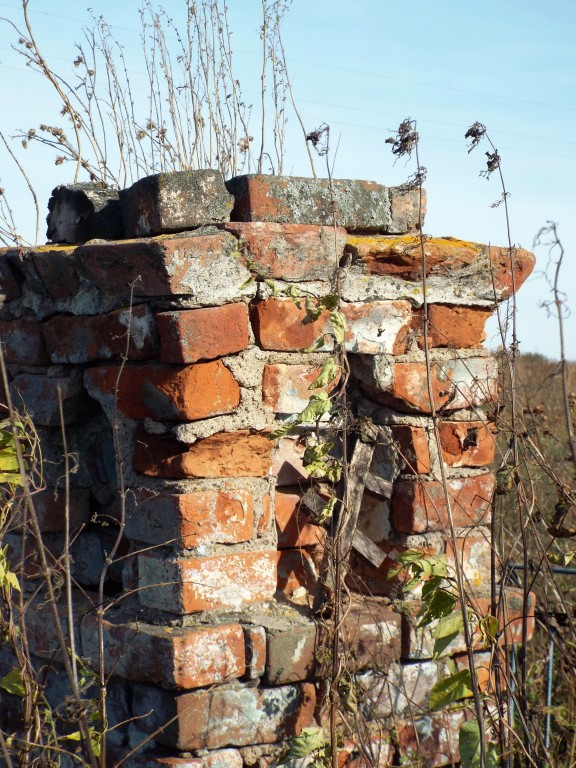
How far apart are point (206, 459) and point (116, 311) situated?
0.43 metres

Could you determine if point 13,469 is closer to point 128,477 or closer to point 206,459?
point 128,477

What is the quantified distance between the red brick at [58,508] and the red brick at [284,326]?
732 millimetres

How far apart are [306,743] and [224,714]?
20cm

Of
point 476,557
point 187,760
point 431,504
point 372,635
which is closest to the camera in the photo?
point 187,760

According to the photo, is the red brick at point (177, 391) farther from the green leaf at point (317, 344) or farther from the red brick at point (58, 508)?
→ the red brick at point (58, 508)

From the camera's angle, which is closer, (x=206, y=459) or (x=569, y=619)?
(x=569, y=619)

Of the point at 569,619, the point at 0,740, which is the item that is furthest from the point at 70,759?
the point at 569,619

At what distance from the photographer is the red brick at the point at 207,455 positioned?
221cm

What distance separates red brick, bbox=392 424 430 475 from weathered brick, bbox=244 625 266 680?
57 centimetres

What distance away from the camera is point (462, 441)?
8.27 ft

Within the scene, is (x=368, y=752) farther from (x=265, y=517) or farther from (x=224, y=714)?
(x=265, y=517)

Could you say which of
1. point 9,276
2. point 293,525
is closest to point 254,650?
point 293,525

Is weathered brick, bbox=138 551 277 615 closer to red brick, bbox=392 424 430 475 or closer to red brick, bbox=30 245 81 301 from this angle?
red brick, bbox=392 424 430 475

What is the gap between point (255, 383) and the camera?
2264 mm
